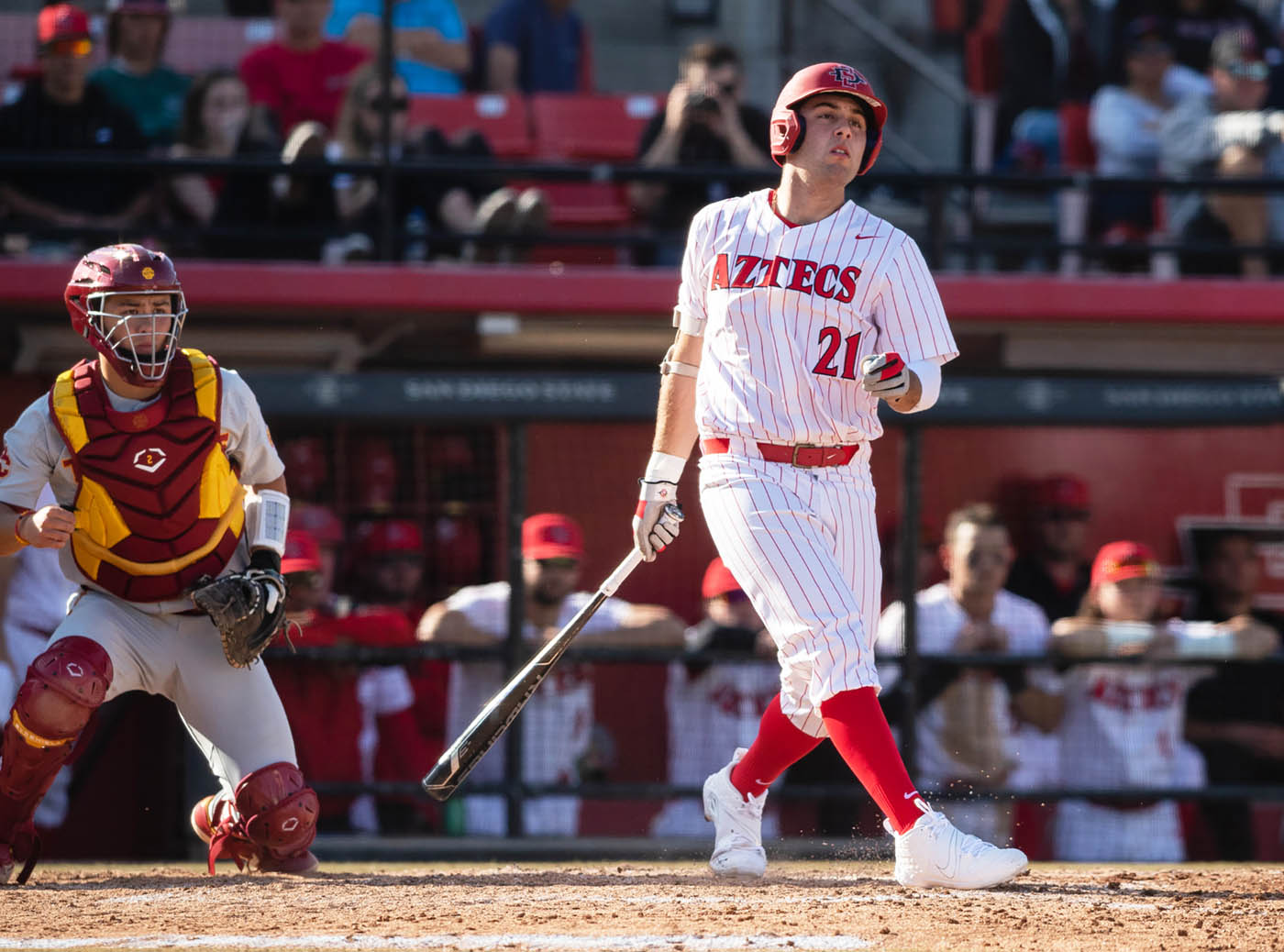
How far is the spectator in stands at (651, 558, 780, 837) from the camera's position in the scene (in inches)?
268

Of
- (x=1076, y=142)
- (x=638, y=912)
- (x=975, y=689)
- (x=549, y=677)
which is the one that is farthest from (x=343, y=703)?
(x=1076, y=142)

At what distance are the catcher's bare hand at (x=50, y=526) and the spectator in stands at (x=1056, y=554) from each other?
4.23 metres

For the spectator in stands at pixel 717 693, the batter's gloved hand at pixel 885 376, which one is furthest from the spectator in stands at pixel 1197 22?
the batter's gloved hand at pixel 885 376

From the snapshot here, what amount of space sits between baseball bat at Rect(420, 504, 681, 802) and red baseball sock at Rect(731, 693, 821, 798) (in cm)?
49

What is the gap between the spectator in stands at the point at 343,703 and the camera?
6730 mm

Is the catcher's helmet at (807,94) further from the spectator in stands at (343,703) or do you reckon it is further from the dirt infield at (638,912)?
the spectator in stands at (343,703)

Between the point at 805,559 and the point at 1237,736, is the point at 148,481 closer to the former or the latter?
the point at 805,559

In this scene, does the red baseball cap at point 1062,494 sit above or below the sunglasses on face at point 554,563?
above

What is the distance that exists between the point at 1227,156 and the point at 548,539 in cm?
414

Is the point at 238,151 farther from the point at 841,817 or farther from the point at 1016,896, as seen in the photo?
the point at 1016,896

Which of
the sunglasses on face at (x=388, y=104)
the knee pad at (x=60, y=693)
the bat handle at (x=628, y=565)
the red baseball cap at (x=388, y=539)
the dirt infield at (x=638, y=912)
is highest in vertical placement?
the sunglasses on face at (x=388, y=104)

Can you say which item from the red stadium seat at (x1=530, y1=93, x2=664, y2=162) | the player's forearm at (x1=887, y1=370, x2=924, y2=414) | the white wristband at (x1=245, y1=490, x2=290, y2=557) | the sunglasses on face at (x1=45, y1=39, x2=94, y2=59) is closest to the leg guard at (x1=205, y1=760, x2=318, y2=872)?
the white wristband at (x1=245, y1=490, x2=290, y2=557)

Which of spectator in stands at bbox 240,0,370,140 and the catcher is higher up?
spectator in stands at bbox 240,0,370,140

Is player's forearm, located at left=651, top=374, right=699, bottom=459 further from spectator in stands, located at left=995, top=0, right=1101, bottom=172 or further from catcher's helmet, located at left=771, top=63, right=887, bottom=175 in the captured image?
spectator in stands, located at left=995, top=0, right=1101, bottom=172
